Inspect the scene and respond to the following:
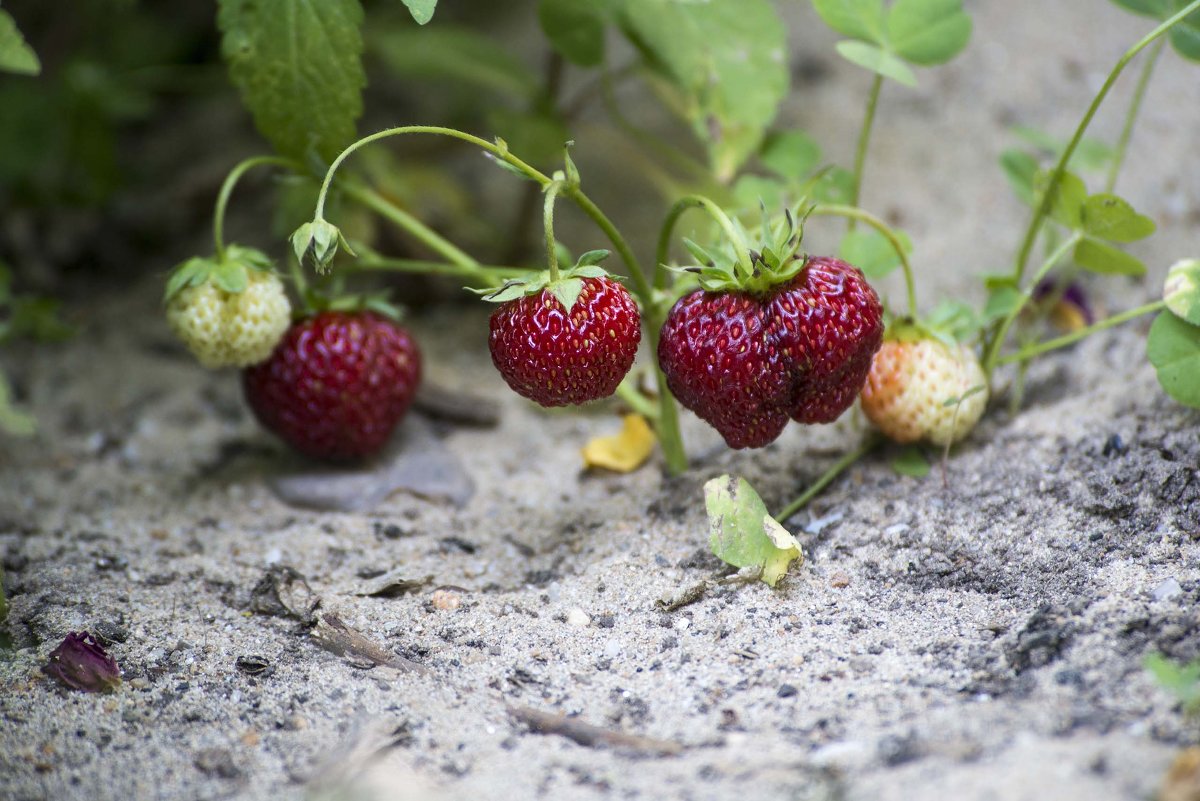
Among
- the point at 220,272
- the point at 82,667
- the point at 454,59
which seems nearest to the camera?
the point at 82,667

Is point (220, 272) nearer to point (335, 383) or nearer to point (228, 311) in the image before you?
point (228, 311)

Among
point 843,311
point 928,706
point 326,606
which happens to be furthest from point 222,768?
point 843,311

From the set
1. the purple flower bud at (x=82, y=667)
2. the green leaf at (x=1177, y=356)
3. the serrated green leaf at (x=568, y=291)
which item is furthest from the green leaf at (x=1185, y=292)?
the purple flower bud at (x=82, y=667)

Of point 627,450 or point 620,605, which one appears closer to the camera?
point 620,605

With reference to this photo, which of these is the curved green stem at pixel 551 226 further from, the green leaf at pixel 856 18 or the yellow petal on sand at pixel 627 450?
the green leaf at pixel 856 18

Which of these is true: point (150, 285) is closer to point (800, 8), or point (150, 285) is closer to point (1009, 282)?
point (800, 8)

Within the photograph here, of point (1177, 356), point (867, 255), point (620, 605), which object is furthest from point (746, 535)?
point (1177, 356)

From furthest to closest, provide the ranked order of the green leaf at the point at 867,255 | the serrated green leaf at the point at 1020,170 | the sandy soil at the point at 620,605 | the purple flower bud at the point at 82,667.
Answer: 1. the serrated green leaf at the point at 1020,170
2. the green leaf at the point at 867,255
3. the purple flower bud at the point at 82,667
4. the sandy soil at the point at 620,605
